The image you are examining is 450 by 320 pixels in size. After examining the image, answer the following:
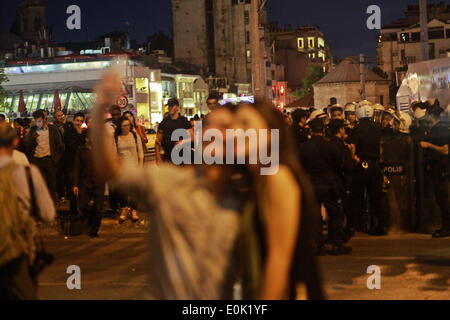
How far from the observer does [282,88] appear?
11494 centimetres

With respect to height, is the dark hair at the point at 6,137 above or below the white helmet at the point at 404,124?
above

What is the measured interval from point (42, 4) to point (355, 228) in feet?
488

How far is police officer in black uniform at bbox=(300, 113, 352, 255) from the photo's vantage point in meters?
10.1

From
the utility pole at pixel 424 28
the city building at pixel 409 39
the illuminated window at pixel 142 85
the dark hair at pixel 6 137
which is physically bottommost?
the dark hair at pixel 6 137

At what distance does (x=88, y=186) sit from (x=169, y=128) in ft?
6.04

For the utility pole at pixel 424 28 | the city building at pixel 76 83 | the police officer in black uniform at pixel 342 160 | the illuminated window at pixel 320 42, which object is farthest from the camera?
the illuminated window at pixel 320 42

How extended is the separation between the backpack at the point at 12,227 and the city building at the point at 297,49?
123m

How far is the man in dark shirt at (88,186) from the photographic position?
12438 millimetres

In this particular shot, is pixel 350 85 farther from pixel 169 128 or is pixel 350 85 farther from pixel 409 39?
pixel 169 128

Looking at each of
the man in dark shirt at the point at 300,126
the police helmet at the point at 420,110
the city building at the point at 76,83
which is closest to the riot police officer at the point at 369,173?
the police helmet at the point at 420,110

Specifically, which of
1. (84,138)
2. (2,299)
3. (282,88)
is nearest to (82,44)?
(282,88)

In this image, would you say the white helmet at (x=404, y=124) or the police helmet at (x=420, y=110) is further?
the white helmet at (x=404, y=124)

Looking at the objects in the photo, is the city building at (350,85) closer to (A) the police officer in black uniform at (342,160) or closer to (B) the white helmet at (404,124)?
(B) the white helmet at (404,124)

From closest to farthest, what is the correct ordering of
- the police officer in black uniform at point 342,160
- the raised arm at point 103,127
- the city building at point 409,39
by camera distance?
the raised arm at point 103,127
the police officer in black uniform at point 342,160
the city building at point 409,39
